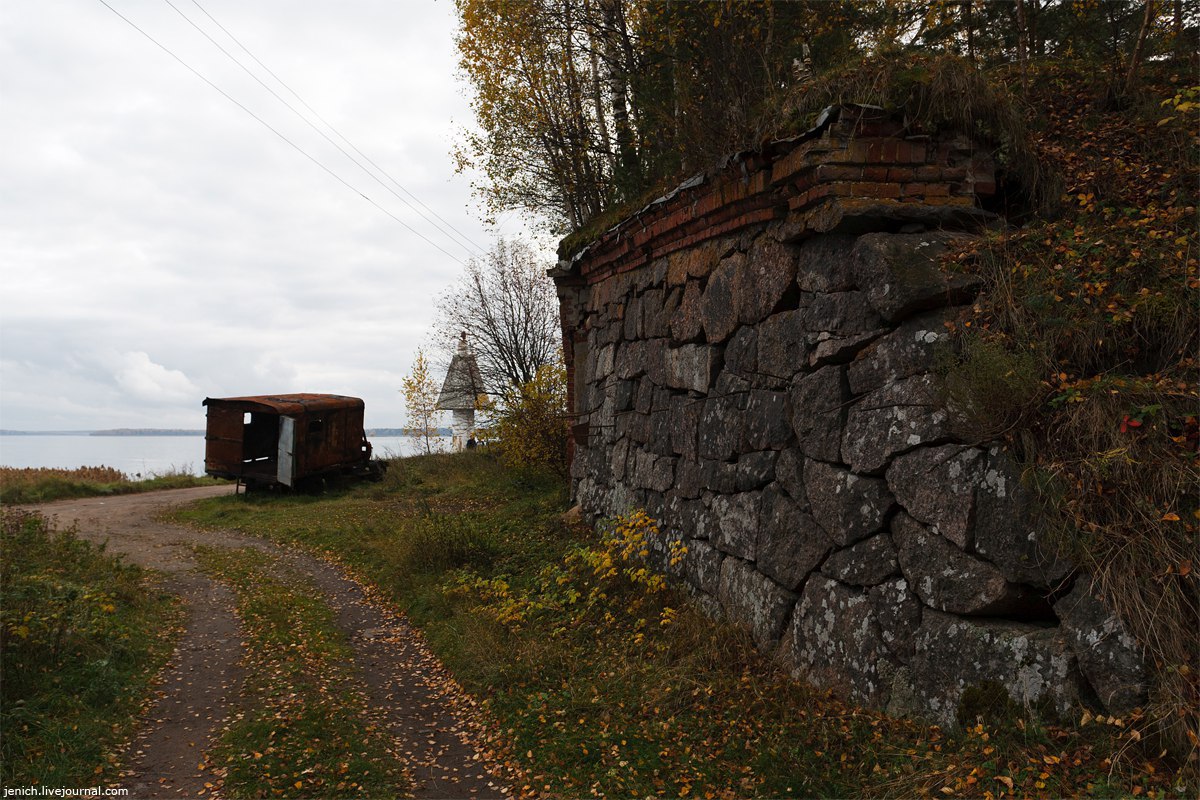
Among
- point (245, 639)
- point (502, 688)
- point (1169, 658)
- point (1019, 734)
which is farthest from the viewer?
point (245, 639)

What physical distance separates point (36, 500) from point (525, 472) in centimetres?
1002

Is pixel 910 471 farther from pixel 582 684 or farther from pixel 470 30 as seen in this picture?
pixel 470 30

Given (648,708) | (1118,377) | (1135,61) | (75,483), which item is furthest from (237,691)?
(75,483)

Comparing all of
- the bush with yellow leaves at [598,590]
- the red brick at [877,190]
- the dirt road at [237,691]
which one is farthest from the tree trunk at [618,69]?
the dirt road at [237,691]

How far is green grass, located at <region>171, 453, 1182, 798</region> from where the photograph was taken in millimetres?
3205

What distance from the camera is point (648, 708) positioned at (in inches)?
180

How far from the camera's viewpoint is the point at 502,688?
5234 mm

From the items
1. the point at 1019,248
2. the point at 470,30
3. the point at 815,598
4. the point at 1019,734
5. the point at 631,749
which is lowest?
the point at 631,749

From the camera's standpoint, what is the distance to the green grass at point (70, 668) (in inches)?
161

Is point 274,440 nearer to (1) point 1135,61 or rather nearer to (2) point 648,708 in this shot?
(2) point 648,708

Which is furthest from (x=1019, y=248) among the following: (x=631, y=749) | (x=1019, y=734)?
(x=631, y=749)

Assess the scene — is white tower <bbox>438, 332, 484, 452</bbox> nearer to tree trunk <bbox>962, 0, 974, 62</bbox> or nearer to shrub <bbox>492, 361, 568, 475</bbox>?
shrub <bbox>492, 361, 568, 475</bbox>

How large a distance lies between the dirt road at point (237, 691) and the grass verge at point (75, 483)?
7541mm

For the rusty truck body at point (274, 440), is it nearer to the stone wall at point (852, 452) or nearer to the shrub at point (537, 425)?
the shrub at point (537, 425)
